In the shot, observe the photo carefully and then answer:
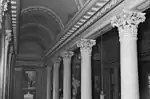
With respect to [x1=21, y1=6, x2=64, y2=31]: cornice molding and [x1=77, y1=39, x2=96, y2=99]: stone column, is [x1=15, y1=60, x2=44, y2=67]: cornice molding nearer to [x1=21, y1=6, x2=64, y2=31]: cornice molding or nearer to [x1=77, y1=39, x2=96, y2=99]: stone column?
[x1=21, y1=6, x2=64, y2=31]: cornice molding

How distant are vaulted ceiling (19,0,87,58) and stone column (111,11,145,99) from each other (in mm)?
3238

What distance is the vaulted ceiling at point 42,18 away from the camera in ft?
33.9

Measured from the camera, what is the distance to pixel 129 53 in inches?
214

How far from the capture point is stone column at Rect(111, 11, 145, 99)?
5297mm

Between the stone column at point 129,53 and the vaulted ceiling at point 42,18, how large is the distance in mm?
3238

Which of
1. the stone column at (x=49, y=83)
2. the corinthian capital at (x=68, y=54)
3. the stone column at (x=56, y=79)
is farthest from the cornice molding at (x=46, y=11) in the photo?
the stone column at (x=49, y=83)

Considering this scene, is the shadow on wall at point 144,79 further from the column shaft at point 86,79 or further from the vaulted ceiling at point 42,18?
the vaulted ceiling at point 42,18

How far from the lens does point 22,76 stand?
19.7 m

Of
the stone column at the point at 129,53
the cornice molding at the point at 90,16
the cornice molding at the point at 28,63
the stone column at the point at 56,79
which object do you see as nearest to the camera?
the stone column at the point at 129,53

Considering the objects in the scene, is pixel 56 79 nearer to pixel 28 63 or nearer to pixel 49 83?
pixel 49 83

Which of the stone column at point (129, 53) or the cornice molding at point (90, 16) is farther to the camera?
the cornice molding at point (90, 16)

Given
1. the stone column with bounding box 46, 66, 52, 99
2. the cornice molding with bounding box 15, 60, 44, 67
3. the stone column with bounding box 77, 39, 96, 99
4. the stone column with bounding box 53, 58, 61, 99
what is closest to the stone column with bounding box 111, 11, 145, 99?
the stone column with bounding box 77, 39, 96, 99

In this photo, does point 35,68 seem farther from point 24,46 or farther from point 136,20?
point 136,20

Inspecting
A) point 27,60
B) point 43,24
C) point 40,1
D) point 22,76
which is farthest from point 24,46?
point 40,1
